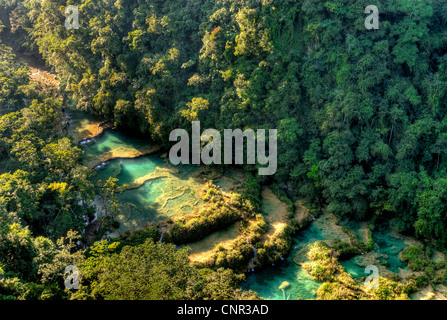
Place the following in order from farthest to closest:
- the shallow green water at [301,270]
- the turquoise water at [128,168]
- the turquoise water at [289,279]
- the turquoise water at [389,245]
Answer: the turquoise water at [128,168], the turquoise water at [389,245], the shallow green water at [301,270], the turquoise water at [289,279]

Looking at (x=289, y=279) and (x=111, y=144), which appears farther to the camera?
(x=111, y=144)

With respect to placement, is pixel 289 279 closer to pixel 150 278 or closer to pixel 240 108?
pixel 150 278

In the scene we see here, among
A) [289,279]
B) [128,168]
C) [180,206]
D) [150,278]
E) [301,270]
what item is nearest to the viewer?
[150,278]

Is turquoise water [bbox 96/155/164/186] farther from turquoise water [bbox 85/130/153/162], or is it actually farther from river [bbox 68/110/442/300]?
turquoise water [bbox 85/130/153/162]

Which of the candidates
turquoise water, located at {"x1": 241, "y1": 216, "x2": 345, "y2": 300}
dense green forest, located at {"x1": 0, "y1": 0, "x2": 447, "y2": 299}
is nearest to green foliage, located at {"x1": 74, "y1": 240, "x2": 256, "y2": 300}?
dense green forest, located at {"x1": 0, "y1": 0, "x2": 447, "y2": 299}

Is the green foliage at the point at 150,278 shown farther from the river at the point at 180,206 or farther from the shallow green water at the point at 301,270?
the river at the point at 180,206

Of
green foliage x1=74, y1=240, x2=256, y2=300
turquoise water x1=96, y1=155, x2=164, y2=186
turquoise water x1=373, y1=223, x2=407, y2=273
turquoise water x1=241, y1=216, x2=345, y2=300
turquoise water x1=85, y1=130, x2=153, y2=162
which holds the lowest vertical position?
turquoise water x1=241, y1=216, x2=345, y2=300

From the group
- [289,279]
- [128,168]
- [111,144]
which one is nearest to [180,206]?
[128,168]

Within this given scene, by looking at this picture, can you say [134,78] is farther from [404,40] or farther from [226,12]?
[404,40]

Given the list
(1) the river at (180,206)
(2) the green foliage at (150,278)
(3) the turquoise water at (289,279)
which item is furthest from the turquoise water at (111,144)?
(3) the turquoise water at (289,279)
